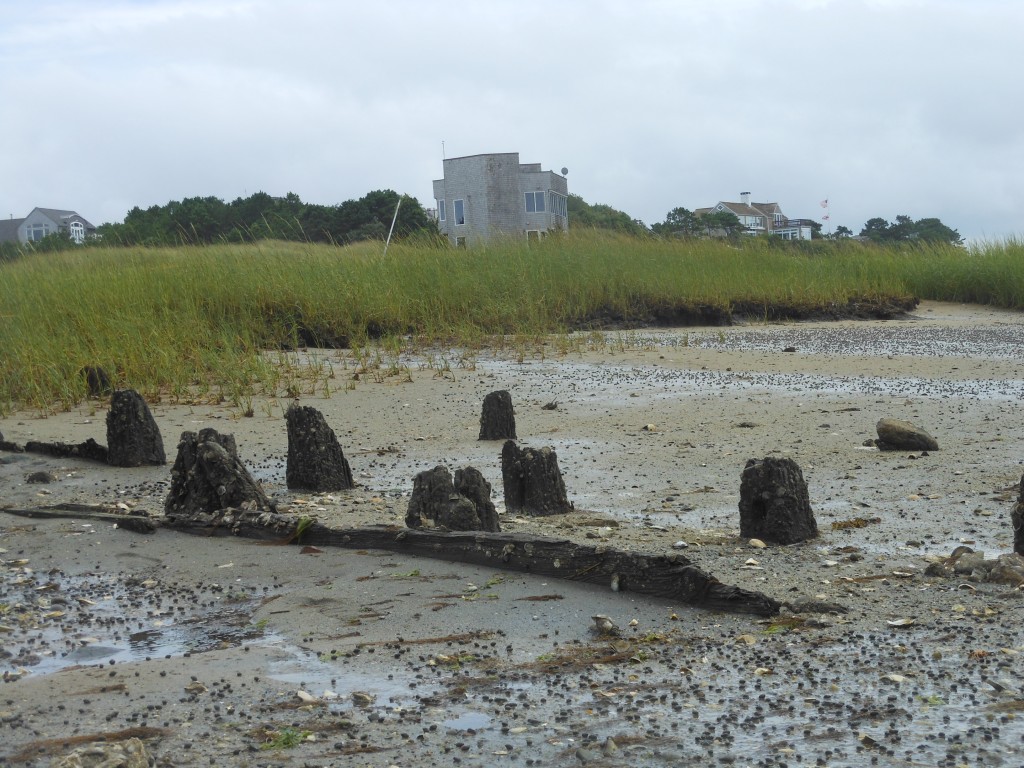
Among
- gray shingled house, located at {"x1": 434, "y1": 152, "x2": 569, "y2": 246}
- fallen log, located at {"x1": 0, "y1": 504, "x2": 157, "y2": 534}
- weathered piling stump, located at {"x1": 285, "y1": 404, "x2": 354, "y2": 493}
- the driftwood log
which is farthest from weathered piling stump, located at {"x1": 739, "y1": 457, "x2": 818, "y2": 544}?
gray shingled house, located at {"x1": 434, "y1": 152, "x2": 569, "y2": 246}

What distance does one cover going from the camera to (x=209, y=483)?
5070 mm

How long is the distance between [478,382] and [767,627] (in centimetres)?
650

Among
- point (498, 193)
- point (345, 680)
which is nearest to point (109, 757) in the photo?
point (345, 680)

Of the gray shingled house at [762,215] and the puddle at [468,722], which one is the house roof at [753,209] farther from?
the puddle at [468,722]

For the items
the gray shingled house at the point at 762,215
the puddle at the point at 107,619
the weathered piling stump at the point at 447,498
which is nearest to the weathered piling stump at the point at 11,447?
the puddle at the point at 107,619

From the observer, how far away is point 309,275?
529 inches

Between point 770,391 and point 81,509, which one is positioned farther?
point 770,391

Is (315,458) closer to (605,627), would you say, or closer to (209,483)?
(209,483)

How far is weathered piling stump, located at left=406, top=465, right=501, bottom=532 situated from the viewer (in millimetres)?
4492

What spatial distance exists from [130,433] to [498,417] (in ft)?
7.32

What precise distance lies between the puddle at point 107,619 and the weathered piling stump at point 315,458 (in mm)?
1576

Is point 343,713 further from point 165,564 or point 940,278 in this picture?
point 940,278

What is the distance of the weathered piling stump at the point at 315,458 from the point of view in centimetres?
577

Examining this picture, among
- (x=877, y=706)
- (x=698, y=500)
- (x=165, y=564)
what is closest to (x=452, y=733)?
(x=877, y=706)
